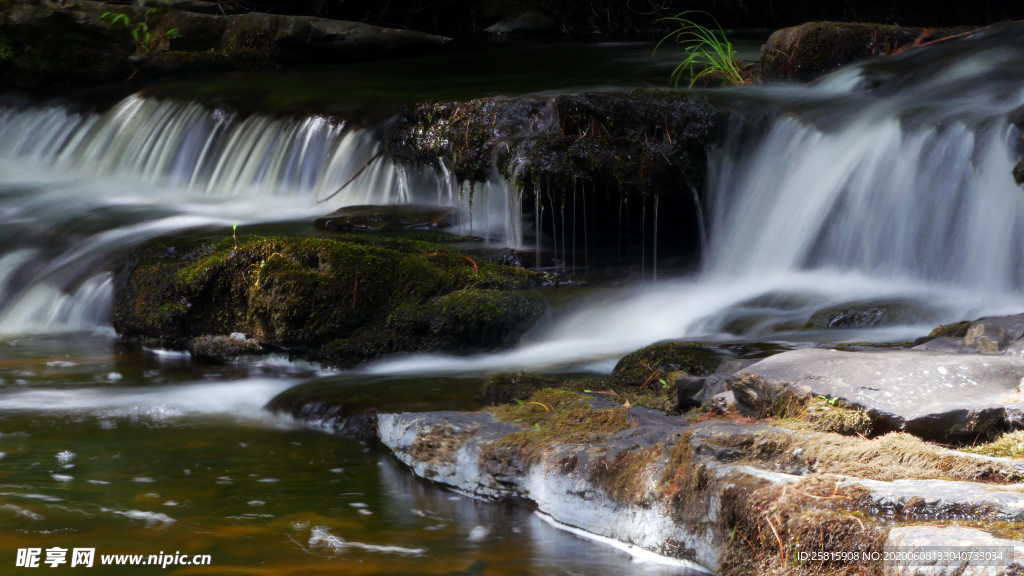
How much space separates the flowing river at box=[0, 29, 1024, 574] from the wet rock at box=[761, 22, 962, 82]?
38 centimetres

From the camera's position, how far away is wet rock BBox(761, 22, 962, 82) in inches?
393

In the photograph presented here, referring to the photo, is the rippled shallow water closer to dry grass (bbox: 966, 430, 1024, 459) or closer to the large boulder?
dry grass (bbox: 966, 430, 1024, 459)

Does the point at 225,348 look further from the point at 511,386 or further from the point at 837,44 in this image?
the point at 837,44

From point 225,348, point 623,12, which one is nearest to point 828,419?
point 225,348

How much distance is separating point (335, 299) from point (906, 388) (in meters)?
3.86

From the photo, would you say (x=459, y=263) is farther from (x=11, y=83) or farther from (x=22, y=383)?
(x=11, y=83)

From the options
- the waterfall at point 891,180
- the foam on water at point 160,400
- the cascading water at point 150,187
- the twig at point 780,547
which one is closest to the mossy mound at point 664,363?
the foam on water at point 160,400

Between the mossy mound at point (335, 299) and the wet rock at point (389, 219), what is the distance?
0.96m

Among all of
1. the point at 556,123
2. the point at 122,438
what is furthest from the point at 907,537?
the point at 556,123

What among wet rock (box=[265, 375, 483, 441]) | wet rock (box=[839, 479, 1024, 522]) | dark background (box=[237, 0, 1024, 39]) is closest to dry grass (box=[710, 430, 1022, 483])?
wet rock (box=[839, 479, 1024, 522])

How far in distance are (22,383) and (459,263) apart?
2599mm

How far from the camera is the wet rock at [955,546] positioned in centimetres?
273

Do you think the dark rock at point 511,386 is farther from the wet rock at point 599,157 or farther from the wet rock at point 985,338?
the wet rock at point 599,157

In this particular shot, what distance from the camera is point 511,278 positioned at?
755 cm
